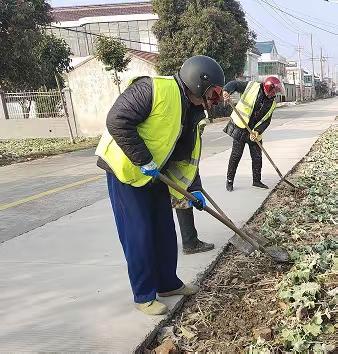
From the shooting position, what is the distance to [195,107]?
121 inches

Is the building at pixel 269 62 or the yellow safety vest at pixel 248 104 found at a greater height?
the yellow safety vest at pixel 248 104

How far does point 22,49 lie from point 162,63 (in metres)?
15.3

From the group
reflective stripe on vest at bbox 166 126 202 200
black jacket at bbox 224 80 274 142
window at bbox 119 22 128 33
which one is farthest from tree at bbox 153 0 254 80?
reflective stripe on vest at bbox 166 126 202 200

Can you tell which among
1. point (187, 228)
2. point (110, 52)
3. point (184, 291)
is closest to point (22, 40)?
point (110, 52)

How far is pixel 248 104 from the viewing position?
659 cm

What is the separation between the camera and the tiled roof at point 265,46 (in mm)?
76050

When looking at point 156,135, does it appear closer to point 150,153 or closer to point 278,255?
point 150,153

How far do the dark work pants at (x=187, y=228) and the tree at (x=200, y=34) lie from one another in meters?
22.8

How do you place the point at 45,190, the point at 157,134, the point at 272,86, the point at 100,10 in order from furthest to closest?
the point at 100,10, the point at 45,190, the point at 272,86, the point at 157,134

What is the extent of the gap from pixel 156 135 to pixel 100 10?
50.0 metres

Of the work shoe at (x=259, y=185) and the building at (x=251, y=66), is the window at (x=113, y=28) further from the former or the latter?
the work shoe at (x=259, y=185)

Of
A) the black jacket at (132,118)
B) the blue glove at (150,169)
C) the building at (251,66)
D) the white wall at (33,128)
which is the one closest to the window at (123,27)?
the building at (251,66)

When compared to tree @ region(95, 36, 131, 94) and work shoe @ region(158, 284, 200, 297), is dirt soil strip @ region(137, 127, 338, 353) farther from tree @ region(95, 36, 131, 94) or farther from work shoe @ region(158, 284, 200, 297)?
tree @ region(95, 36, 131, 94)

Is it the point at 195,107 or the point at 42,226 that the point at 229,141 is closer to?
the point at 42,226
